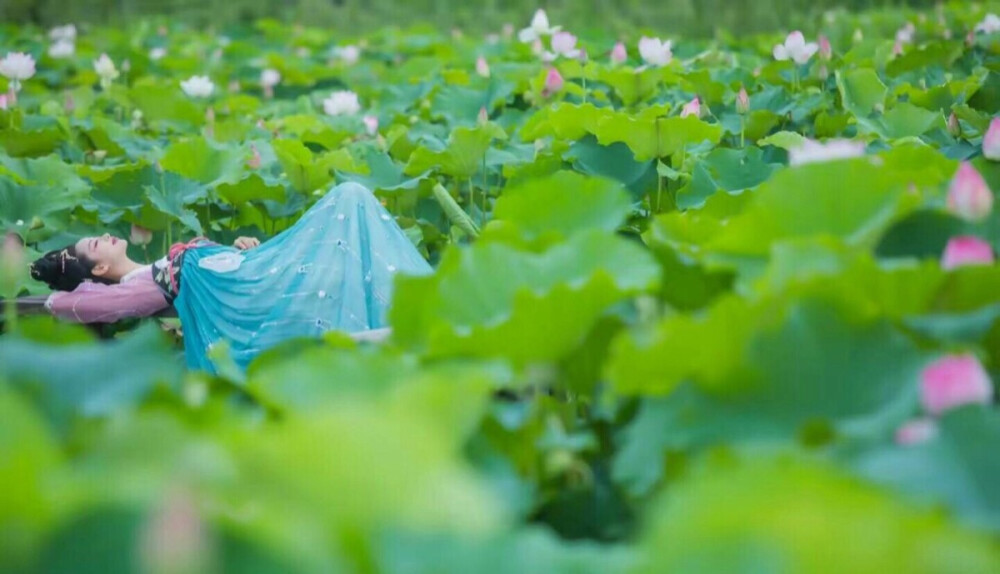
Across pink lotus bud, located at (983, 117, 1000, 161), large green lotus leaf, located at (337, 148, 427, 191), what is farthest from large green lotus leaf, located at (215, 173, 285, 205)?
pink lotus bud, located at (983, 117, 1000, 161)

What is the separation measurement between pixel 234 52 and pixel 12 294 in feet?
19.1

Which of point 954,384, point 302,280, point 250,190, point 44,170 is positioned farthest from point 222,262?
point 954,384

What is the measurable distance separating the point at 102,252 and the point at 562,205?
173 cm

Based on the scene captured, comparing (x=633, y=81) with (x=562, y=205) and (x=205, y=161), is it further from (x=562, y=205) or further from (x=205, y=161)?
(x=562, y=205)

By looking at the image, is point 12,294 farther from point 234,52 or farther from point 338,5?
point 338,5

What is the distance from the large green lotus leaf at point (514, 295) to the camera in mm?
1279

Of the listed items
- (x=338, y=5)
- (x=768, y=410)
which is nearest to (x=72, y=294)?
(x=768, y=410)

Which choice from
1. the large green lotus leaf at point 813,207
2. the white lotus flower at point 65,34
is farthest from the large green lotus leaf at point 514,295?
the white lotus flower at point 65,34

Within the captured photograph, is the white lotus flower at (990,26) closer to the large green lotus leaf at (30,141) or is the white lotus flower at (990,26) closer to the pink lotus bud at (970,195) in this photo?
the large green lotus leaf at (30,141)

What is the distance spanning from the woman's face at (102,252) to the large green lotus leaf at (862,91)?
1.85 metres

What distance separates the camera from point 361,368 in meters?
1.25

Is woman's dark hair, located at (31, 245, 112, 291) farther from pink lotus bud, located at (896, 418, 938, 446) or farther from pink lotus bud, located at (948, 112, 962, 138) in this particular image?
pink lotus bud, located at (896, 418, 938, 446)

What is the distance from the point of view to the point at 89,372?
1152 millimetres

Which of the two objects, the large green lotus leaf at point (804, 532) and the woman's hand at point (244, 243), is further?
the woman's hand at point (244, 243)
